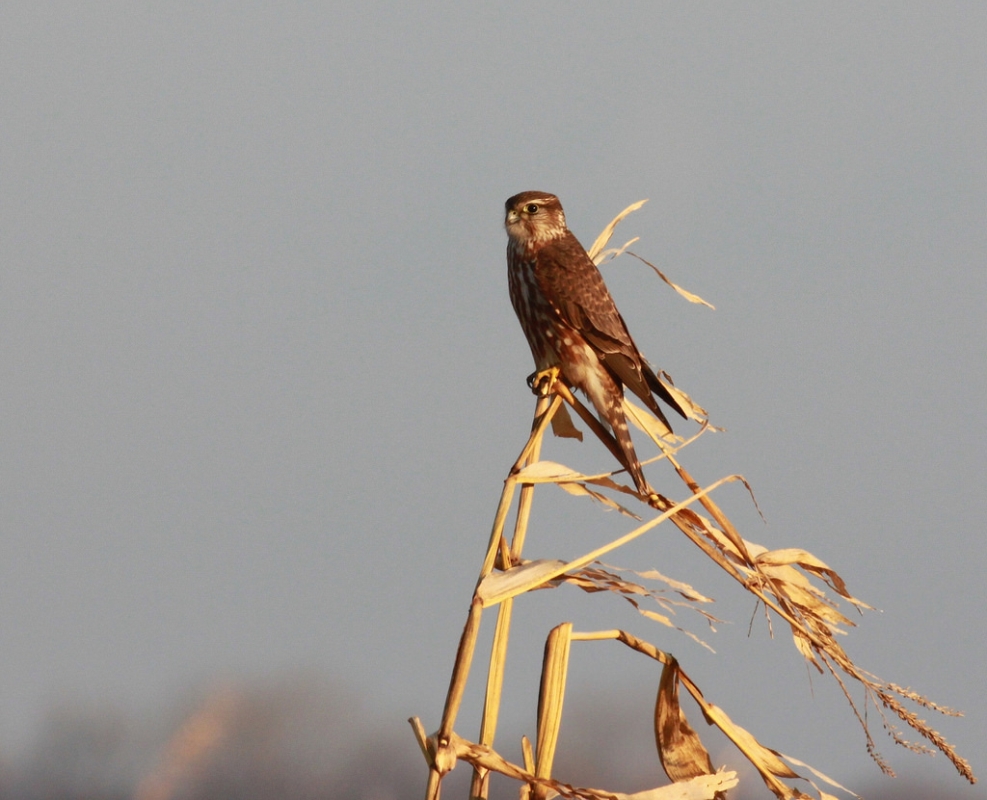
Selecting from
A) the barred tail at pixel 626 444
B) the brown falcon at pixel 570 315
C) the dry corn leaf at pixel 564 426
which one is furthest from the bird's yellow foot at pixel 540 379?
the dry corn leaf at pixel 564 426

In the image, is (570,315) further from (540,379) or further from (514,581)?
(514,581)

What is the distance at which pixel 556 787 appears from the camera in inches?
75.2

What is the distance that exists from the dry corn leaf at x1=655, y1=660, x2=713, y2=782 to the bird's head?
2136 mm

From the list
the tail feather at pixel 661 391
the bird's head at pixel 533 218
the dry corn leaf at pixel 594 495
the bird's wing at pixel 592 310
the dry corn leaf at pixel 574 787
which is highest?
the bird's head at pixel 533 218

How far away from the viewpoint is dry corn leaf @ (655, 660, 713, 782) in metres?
2.18

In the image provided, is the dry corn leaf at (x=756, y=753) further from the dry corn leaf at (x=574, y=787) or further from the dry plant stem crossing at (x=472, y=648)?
the dry plant stem crossing at (x=472, y=648)

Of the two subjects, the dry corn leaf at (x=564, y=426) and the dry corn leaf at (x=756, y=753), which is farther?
the dry corn leaf at (x=564, y=426)

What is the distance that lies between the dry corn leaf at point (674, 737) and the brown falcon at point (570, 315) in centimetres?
69

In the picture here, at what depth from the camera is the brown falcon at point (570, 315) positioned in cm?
307

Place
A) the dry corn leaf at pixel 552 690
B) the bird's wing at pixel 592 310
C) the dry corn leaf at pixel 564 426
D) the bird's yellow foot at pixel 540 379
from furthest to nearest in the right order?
1. the bird's yellow foot at pixel 540 379
2. the bird's wing at pixel 592 310
3. the dry corn leaf at pixel 564 426
4. the dry corn leaf at pixel 552 690

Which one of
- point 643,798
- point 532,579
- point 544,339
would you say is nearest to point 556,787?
point 643,798

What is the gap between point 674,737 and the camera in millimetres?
2213

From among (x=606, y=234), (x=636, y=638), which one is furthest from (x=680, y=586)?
(x=606, y=234)

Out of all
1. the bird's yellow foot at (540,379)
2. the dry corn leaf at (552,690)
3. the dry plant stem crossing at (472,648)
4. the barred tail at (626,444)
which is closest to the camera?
the dry plant stem crossing at (472,648)
